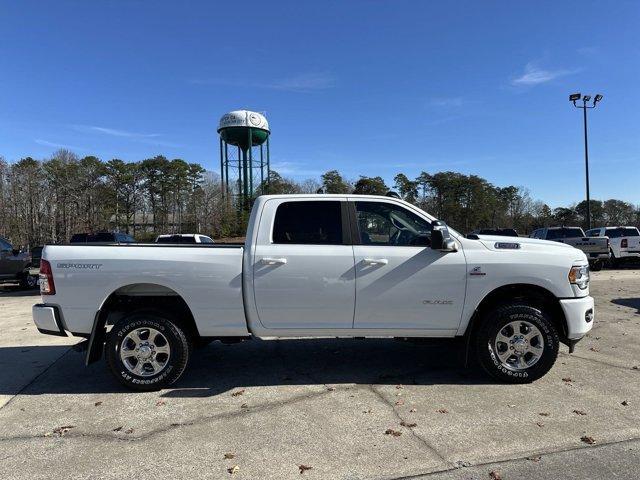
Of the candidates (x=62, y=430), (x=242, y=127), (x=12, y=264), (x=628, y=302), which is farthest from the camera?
(x=242, y=127)

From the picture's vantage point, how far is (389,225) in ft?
17.4

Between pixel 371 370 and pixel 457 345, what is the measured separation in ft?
3.43

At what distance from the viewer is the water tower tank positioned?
44.9 metres

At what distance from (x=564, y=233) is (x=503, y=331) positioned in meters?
17.2

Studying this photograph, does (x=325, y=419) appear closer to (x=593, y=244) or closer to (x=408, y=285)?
(x=408, y=285)

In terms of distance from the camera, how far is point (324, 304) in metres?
5.07

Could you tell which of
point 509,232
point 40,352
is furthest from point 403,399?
point 509,232

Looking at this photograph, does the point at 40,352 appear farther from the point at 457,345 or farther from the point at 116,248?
the point at 457,345

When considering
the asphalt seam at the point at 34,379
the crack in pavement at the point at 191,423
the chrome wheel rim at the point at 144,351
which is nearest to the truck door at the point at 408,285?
the crack in pavement at the point at 191,423

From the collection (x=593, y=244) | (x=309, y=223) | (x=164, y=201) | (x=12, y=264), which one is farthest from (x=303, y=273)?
(x=164, y=201)

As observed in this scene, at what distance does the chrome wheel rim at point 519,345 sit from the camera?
5.16m

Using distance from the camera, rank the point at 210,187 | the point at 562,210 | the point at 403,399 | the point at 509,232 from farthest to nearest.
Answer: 1. the point at 562,210
2. the point at 210,187
3. the point at 509,232
4. the point at 403,399

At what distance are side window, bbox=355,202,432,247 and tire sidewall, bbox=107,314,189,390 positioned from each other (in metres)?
2.19

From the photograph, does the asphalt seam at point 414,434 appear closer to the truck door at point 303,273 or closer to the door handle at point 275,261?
the truck door at point 303,273
